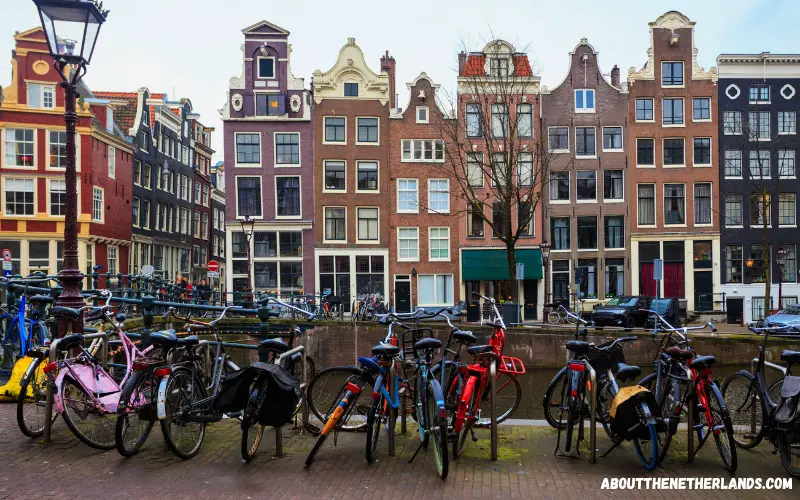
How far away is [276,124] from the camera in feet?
110

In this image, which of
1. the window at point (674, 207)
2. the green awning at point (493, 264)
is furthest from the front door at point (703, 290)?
the green awning at point (493, 264)

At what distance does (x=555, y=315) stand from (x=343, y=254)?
37.3 ft

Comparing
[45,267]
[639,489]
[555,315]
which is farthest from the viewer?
[45,267]

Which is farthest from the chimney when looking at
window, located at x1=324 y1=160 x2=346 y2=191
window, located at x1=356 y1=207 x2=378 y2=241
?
window, located at x1=356 y1=207 x2=378 y2=241

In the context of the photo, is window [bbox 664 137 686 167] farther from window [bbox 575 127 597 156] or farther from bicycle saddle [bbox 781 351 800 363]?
bicycle saddle [bbox 781 351 800 363]

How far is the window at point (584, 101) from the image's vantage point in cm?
3366

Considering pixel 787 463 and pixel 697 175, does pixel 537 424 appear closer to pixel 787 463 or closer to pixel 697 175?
pixel 787 463

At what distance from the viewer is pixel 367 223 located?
33.9 metres

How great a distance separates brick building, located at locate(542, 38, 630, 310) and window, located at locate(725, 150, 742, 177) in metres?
5.07

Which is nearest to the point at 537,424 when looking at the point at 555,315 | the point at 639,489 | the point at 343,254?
the point at 639,489

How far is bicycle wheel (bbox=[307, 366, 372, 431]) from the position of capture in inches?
236

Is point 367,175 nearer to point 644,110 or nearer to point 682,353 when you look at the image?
point 644,110

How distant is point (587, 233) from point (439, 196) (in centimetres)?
741

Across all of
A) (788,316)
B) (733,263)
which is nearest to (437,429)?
(788,316)
